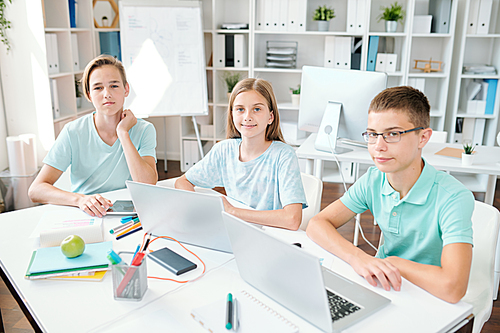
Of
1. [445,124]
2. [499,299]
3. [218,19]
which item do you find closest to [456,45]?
[445,124]

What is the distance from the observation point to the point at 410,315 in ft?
3.23

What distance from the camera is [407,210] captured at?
4.35 feet

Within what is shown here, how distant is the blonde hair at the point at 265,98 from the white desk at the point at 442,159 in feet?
2.55

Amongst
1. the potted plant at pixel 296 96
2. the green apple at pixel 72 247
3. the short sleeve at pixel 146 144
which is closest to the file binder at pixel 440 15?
the potted plant at pixel 296 96

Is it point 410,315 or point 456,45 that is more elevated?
point 456,45

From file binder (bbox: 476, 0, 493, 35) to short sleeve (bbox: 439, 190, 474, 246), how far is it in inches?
122

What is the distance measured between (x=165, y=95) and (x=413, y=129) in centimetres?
277

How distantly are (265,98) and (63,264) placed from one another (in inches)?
37.4

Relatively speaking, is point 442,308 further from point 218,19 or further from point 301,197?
point 218,19

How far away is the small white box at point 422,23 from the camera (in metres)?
3.75

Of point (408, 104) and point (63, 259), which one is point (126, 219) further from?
point (408, 104)

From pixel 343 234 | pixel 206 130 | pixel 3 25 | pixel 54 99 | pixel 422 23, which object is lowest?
pixel 343 234

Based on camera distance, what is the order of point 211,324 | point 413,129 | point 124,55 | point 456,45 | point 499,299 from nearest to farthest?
point 211,324 < point 413,129 < point 499,299 < point 124,55 < point 456,45

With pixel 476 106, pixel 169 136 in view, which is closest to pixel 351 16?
pixel 476 106
